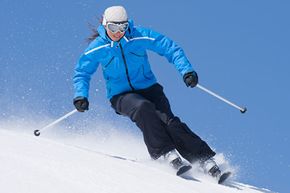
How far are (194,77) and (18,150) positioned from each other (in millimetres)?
2247

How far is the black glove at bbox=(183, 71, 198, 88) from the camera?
22.0 feet

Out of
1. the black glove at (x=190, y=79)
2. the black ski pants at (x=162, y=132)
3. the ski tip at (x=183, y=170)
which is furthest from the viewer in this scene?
the black glove at (x=190, y=79)

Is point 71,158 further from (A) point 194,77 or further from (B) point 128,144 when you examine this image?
(B) point 128,144

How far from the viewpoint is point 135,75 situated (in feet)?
23.5

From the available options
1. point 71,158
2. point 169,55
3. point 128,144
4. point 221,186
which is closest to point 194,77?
point 169,55

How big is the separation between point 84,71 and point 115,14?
29.9 inches

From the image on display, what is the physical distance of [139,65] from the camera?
7184mm

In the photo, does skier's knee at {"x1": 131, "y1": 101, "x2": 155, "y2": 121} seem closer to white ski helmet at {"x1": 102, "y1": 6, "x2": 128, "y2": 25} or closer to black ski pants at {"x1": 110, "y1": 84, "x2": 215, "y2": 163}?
black ski pants at {"x1": 110, "y1": 84, "x2": 215, "y2": 163}

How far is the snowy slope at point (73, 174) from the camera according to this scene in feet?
14.1

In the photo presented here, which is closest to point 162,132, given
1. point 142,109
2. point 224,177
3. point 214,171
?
point 142,109

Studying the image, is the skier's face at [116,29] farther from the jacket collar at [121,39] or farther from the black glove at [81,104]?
the black glove at [81,104]

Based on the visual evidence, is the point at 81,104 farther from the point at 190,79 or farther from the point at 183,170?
the point at 183,170

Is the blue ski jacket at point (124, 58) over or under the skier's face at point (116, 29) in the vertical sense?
under

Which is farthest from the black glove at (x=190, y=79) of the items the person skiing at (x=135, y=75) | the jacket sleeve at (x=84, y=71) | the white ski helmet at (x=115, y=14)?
the jacket sleeve at (x=84, y=71)
